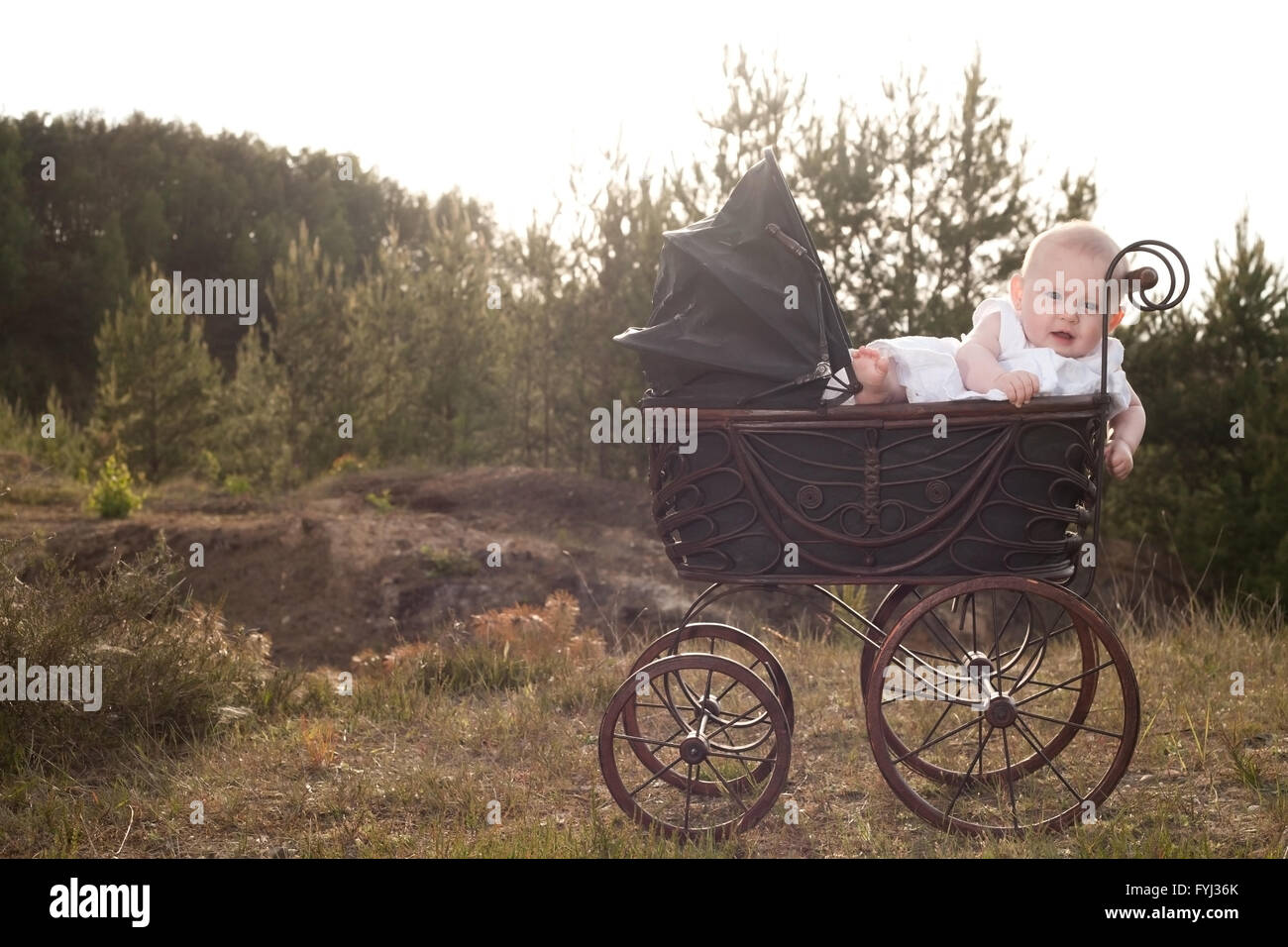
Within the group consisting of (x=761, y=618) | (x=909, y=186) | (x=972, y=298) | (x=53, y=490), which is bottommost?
(x=761, y=618)

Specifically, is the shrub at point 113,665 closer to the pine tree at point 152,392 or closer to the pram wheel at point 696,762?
the pram wheel at point 696,762

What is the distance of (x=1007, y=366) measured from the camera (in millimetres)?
3170

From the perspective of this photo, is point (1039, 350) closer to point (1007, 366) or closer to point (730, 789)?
point (1007, 366)

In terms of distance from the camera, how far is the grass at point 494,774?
3.23m

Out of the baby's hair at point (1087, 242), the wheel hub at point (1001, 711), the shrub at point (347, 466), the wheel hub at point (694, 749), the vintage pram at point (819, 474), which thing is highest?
the baby's hair at point (1087, 242)

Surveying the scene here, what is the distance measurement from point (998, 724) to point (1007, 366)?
3.34ft

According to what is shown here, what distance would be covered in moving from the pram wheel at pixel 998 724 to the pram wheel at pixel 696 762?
35 cm

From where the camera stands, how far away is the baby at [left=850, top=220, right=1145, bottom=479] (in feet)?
10.1

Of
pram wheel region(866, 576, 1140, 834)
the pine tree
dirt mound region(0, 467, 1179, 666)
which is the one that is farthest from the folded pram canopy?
the pine tree

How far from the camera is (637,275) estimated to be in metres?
Answer: 12.3

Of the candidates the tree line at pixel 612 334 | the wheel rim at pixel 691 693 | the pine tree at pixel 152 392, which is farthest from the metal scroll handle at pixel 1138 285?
the pine tree at pixel 152 392
